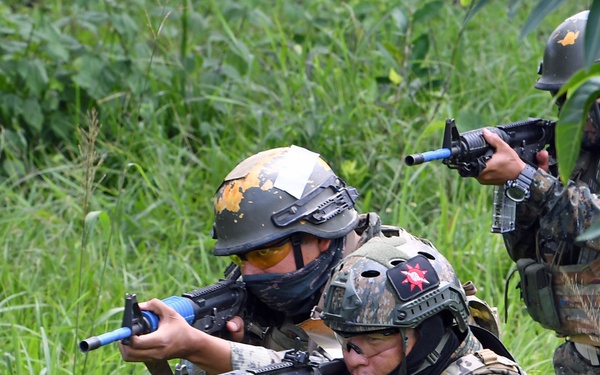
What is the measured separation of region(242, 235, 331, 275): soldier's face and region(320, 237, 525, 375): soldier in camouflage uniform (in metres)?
0.56

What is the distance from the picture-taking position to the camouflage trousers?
3904 mm

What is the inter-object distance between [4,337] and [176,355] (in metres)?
1.70

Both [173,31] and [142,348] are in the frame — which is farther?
[173,31]

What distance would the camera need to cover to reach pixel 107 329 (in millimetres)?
4684

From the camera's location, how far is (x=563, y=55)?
3.81 metres

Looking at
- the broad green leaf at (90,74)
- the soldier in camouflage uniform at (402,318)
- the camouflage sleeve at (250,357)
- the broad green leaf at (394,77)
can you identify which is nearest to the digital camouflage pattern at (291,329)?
the camouflage sleeve at (250,357)

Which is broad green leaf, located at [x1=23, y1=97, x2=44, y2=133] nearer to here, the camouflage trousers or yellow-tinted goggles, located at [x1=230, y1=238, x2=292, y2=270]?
yellow-tinted goggles, located at [x1=230, y1=238, x2=292, y2=270]

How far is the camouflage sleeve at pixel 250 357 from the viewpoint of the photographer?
3.11 m

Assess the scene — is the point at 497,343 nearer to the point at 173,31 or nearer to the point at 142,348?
the point at 142,348

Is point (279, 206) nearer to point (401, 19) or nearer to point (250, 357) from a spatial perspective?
point (250, 357)

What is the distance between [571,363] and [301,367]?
1.52 m

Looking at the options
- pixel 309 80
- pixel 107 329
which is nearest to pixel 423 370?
pixel 107 329

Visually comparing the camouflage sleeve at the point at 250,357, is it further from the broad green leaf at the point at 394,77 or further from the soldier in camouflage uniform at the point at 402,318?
the broad green leaf at the point at 394,77

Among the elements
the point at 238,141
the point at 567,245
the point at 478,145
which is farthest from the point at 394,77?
the point at 478,145
